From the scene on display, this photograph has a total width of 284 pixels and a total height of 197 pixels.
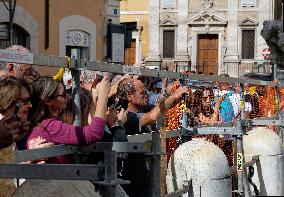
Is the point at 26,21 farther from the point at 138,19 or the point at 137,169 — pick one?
the point at 138,19

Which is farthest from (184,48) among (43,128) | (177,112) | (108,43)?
(43,128)

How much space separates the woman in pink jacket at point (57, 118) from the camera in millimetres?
3820

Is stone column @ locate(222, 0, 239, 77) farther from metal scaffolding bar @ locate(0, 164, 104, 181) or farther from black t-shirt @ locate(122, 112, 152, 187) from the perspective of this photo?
metal scaffolding bar @ locate(0, 164, 104, 181)

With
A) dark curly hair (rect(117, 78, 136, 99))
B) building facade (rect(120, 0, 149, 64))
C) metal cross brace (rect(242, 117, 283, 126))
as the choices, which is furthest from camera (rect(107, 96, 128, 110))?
building facade (rect(120, 0, 149, 64))

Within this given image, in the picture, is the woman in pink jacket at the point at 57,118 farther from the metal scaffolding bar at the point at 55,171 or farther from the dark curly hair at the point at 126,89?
the dark curly hair at the point at 126,89

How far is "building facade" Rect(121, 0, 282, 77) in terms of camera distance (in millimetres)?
43344

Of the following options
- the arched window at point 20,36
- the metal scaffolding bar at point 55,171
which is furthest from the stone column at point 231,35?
the metal scaffolding bar at point 55,171

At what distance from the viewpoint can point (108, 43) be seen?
1903cm

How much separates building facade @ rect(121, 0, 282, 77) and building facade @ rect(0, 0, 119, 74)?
2429cm

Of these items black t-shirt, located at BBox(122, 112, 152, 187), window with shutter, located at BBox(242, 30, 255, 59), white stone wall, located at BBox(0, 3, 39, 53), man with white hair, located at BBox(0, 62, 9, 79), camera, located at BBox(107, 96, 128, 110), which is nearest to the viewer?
black t-shirt, located at BBox(122, 112, 152, 187)

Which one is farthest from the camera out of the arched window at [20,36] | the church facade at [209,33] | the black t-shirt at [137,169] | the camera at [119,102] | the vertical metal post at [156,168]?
the church facade at [209,33]

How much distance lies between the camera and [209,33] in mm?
44625

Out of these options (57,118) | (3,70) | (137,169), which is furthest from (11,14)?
(57,118)

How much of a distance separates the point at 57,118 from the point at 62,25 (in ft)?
43.2
